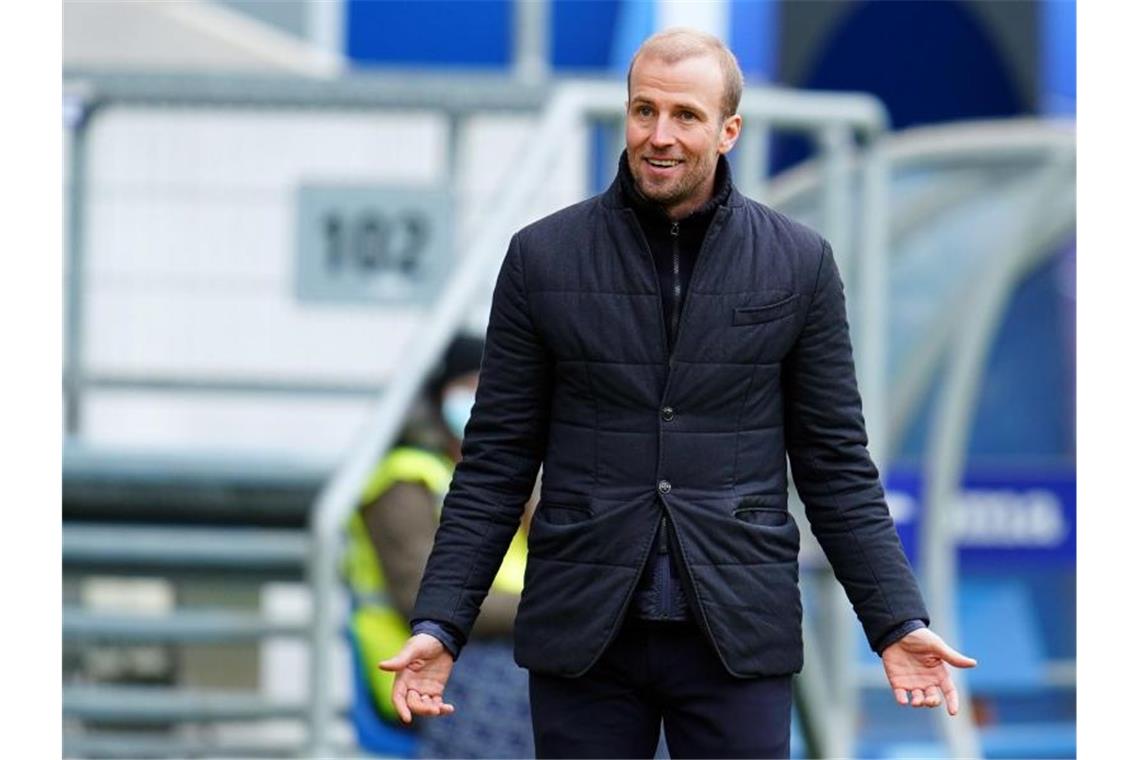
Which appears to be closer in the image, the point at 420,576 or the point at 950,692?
the point at 950,692

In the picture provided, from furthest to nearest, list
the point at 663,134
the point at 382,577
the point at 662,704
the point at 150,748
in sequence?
the point at 150,748 → the point at 382,577 → the point at 662,704 → the point at 663,134

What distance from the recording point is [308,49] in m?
10.1

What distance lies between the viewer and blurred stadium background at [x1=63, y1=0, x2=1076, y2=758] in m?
6.51

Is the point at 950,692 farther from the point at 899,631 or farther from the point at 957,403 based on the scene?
the point at 957,403

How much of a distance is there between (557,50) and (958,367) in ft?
8.80

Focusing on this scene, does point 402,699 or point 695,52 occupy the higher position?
point 695,52

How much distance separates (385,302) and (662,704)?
366 centimetres

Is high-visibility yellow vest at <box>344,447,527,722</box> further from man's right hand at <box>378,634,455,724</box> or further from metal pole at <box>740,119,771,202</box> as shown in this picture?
man's right hand at <box>378,634,455,724</box>

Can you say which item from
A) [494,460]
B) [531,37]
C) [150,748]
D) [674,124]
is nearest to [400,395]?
[150,748]

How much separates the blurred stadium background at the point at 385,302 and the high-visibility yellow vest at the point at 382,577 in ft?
0.23

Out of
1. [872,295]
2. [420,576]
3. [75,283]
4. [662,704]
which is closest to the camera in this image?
[662,704]

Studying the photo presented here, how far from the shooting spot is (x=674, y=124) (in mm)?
3312

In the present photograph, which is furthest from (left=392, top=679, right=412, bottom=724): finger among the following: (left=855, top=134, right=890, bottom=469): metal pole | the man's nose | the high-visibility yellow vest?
(left=855, top=134, right=890, bottom=469): metal pole

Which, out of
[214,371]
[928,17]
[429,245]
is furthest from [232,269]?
[928,17]
